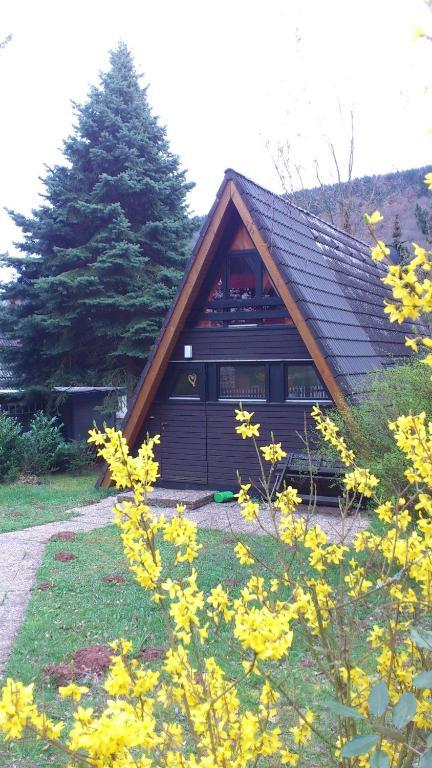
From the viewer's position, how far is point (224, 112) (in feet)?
37.1

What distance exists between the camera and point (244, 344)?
10.4 metres

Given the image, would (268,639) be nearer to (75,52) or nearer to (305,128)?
(75,52)

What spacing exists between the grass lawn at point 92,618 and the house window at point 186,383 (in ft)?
11.8

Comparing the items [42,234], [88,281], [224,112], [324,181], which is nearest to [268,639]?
[224,112]

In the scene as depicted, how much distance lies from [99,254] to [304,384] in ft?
24.7

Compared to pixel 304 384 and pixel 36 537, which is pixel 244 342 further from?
pixel 36 537

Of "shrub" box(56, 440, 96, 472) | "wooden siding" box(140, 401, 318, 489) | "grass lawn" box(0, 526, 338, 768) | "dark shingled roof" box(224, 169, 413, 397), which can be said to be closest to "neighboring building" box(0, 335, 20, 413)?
"shrub" box(56, 440, 96, 472)

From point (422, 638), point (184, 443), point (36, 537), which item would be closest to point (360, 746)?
point (422, 638)

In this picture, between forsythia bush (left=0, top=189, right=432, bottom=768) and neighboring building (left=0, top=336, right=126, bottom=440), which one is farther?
neighboring building (left=0, top=336, right=126, bottom=440)

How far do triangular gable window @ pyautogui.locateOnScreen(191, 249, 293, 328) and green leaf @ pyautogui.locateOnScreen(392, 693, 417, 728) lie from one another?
8.87 meters

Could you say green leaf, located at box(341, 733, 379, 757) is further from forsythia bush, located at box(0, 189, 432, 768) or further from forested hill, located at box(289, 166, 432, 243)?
forested hill, located at box(289, 166, 432, 243)

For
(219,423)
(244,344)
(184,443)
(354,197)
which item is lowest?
(184,443)

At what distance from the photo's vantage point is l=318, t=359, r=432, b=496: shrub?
18.7 ft

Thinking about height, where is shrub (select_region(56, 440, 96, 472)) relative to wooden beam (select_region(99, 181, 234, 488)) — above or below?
below
